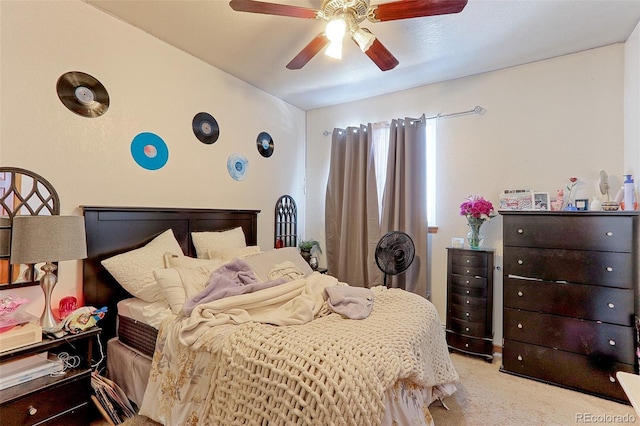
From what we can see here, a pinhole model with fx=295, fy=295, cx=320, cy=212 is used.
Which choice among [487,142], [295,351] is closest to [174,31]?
[295,351]

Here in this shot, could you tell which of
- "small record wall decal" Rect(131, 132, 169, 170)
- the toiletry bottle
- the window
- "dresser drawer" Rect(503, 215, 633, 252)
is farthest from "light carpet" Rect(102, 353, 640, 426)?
"small record wall decal" Rect(131, 132, 169, 170)

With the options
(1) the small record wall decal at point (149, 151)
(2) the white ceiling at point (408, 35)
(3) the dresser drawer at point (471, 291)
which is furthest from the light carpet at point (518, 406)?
(2) the white ceiling at point (408, 35)

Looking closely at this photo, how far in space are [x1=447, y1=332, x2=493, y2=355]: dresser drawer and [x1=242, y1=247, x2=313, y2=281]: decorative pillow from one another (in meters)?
1.51

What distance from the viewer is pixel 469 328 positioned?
267 cm

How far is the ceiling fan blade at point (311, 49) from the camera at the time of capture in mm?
1928

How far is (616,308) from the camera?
6.71 feet

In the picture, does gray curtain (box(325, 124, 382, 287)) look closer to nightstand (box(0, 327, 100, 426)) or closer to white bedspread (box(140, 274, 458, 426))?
white bedspread (box(140, 274, 458, 426))

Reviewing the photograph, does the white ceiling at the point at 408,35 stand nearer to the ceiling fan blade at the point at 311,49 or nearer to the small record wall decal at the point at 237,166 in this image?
the ceiling fan blade at the point at 311,49

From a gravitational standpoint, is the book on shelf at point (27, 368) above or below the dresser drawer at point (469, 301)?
below

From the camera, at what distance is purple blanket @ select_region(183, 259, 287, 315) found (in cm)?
174

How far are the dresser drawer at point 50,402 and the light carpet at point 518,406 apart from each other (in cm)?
33

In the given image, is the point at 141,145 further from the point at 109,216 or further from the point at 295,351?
the point at 295,351

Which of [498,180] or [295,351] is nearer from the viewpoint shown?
[295,351]

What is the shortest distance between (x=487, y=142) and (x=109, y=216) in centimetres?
336
